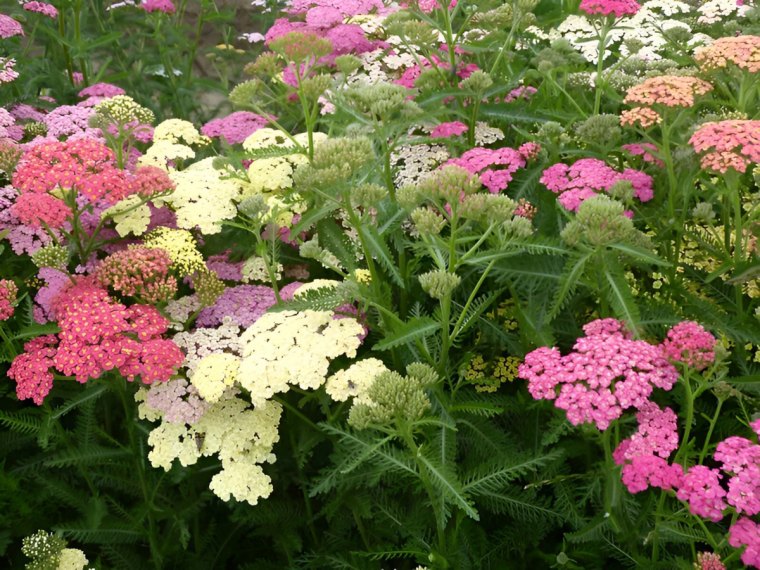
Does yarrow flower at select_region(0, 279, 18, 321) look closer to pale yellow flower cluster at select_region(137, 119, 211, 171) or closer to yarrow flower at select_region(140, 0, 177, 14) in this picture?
pale yellow flower cluster at select_region(137, 119, 211, 171)

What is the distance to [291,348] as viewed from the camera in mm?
2105

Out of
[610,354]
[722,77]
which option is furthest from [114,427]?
[722,77]

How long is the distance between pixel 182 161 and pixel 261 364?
121cm

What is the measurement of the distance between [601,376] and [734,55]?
112 cm

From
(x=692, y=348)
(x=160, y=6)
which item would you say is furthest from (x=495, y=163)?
(x=160, y=6)

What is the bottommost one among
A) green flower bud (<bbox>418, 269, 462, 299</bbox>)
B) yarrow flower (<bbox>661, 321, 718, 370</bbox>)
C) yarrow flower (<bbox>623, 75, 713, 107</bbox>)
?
yarrow flower (<bbox>661, 321, 718, 370</bbox>)

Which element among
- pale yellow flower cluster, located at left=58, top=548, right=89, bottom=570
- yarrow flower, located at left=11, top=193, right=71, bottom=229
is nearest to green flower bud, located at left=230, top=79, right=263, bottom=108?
yarrow flower, located at left=11, top=193, right=71, bottom=229

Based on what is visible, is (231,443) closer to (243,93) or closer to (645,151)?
(243,93)

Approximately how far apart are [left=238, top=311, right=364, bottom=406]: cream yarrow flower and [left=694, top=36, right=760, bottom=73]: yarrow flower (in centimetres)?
130

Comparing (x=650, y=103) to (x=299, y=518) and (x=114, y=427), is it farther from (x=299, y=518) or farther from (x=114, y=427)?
(x=114, y=427)

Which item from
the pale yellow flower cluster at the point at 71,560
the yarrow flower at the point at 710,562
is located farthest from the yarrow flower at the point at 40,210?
the yarrow flower at the point at 710,562

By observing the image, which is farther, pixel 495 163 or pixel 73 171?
pixel 495 163

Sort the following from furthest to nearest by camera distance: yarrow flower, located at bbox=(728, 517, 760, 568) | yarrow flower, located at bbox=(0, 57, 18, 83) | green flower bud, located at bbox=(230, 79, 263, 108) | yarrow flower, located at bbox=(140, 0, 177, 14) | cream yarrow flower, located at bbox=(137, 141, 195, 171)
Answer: yarrow flower, located at bbox=(140, 0, 177, 14)
yarrow flower, located at bbox=(0, 57, 18, 83)
cream yarrow flower, located at bbox=(137, 141, 195, 171)
green flower bud, located at bbox=(230, 79, 263, 108)
yarrow flower, located at bbox=(728, 517, 760, 568)

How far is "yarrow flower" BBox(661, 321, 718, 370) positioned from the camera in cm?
169
